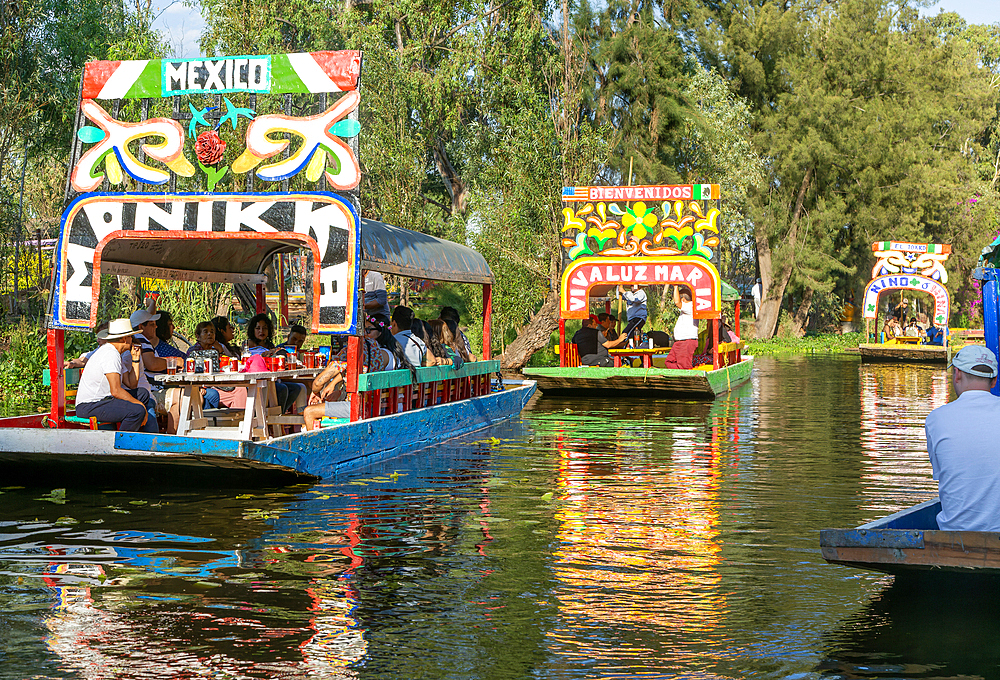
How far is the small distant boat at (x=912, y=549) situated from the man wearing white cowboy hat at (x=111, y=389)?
6.88 meters

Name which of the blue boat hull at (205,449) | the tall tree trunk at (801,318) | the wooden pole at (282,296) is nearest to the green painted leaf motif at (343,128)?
the blue boat hull at (205,449)

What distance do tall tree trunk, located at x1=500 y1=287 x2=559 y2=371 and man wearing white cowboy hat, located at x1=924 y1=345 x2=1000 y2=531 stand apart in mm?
24049

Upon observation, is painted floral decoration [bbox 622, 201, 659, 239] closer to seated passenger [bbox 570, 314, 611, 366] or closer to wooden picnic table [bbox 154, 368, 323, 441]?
seated passenger [bbox 570, 314, 611, 366]

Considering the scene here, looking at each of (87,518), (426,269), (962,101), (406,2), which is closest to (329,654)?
(87,518)

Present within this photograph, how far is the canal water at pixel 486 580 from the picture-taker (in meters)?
6.36

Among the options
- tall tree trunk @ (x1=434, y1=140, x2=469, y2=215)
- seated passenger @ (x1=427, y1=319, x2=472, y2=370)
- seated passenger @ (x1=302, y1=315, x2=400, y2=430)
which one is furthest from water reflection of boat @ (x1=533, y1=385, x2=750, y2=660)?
tall tree trunk @ (x1=434, y1=140, x2=469, y2=215)

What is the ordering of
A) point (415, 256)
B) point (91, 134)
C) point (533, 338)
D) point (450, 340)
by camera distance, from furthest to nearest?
1. point (533, 338)
2. point (450, 340)
3. point (415, 256)
4. point (91, 134)

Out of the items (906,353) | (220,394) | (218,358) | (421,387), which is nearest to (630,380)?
(421,387)

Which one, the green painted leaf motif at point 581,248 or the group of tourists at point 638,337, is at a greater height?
the green painted leaf motif at point 581,248

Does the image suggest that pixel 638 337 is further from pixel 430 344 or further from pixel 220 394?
pixel 220 394

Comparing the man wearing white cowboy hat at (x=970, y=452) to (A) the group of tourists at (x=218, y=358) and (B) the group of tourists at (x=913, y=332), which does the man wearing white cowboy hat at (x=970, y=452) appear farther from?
(B) the group of tourists at (x=913, y=332)

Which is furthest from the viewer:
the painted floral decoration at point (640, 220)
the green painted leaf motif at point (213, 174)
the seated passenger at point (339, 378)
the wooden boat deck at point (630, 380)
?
the painted floral decoration at point (640, 220)

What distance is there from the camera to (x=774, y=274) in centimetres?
5097

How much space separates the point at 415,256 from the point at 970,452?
8.79 meters
